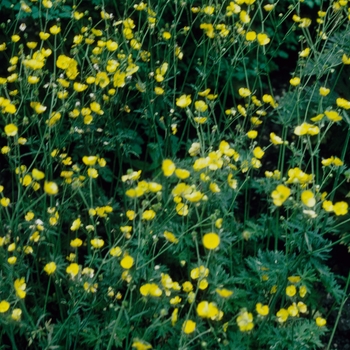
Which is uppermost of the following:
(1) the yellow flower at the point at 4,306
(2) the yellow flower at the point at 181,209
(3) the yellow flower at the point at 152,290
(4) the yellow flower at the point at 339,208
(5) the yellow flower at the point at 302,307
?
(4) the yellow flower at the point at 339,208

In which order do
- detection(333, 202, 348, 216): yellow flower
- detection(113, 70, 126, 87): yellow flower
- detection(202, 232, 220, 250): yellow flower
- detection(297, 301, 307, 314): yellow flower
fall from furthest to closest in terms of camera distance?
detection(113, 70, 126, 87): yellow flower, detection(297, 301, 307, 314): yellow flower, detection(333, 202, 348, 216): yellow flower, detection(202, 232, 220, 250): yellow flower

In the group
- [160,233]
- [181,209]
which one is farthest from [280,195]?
[160,233]

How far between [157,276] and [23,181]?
1.84 feet

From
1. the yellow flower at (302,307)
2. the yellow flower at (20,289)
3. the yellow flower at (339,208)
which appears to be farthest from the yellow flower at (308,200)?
the yellow flower at (20,289)

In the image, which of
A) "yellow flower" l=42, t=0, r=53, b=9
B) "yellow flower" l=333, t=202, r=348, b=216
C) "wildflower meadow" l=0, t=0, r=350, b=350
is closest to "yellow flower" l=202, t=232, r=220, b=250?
"wildflower meadow" l=0, t=0, r=350, b=350

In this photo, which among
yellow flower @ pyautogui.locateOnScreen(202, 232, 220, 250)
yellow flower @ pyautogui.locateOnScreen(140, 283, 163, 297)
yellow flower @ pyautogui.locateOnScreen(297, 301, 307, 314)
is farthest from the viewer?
yellow flower @ pyautogui.locateOnScreen(297, 301, 307, 314)

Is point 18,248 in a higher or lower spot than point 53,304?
higher

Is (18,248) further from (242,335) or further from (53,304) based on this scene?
(242,335)

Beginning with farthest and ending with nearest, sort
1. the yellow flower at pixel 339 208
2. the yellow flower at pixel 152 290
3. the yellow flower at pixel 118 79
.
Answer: the yellow flower at pixel 118 79, the yellow flower at pixel 339 208, the yellow flower at pixel 152 290

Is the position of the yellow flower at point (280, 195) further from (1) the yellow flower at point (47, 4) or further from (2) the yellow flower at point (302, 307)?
(1) the yellow flower at point (47, 4)

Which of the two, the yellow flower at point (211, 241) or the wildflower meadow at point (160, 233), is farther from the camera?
the wildflower meadow at point (160, 233)

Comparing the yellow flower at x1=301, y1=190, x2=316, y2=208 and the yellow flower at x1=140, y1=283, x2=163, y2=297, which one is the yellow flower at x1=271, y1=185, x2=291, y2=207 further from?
the yellow flower at x1=140, y1=283, x2=163, y2=297

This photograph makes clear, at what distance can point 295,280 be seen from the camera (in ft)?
6.17

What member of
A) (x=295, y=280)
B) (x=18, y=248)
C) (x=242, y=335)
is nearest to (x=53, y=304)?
(x=18, y=248)
